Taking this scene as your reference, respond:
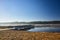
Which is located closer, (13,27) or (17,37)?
(17,37)

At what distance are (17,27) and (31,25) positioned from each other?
27cm

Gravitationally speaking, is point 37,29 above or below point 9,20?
below

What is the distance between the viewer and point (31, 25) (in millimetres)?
2109

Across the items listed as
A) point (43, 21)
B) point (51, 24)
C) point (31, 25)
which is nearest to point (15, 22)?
point (31, 25)

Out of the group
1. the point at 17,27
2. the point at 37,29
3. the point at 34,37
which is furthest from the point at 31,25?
the point at 34,37

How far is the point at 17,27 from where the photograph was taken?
2213mm

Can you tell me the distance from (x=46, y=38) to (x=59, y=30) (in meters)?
0.46

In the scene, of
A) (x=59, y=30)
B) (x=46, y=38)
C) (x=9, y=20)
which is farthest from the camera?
(x=9, y=20)

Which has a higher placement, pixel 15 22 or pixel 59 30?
pixel 15 22

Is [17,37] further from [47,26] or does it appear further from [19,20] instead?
[47,26]

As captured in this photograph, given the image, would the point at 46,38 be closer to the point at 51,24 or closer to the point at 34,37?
the point at 34,37

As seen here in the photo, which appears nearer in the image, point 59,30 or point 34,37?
point 34,37

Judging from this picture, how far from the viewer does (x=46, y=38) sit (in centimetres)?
163

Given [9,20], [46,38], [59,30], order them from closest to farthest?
[46,38] < [59,30] < [9,20]
